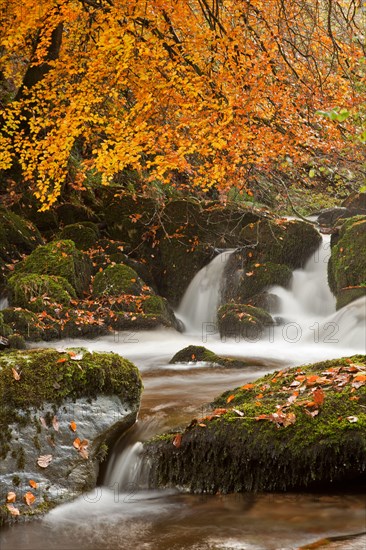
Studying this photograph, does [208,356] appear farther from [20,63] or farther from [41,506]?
[20,63]

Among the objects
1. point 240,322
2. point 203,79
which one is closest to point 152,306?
point 240,322

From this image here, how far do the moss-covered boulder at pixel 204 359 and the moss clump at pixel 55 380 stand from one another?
3707mm

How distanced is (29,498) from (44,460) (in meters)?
0.29

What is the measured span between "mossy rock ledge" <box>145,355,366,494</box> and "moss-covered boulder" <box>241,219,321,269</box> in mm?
9639

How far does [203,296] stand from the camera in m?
14.2

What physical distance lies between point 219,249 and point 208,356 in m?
6.77

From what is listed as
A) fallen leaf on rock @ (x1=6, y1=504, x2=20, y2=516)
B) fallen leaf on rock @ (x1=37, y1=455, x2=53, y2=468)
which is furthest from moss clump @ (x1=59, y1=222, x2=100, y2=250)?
fallen leaf on rock @ (x1=6, y1=504, x2=20, y2=516)

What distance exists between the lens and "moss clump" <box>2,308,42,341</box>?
417 inches

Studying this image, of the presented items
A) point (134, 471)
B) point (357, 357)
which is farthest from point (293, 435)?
point (357, 357)

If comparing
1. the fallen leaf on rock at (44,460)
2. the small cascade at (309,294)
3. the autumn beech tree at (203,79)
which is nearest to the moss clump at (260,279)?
the small cascade at (309,294)

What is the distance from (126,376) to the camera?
4.99 m

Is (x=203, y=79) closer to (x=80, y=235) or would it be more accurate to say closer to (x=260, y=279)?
(x=260, y=279)

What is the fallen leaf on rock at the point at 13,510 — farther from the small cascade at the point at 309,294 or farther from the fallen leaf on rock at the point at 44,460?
the small cascade at the point at 309,294

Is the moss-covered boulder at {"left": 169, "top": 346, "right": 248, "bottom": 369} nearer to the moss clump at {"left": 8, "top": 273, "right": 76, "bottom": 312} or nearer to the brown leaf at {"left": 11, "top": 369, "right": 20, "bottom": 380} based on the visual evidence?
the moss clump at {"left": 8, "top": 273, "right": 76, "bottom": 312}
